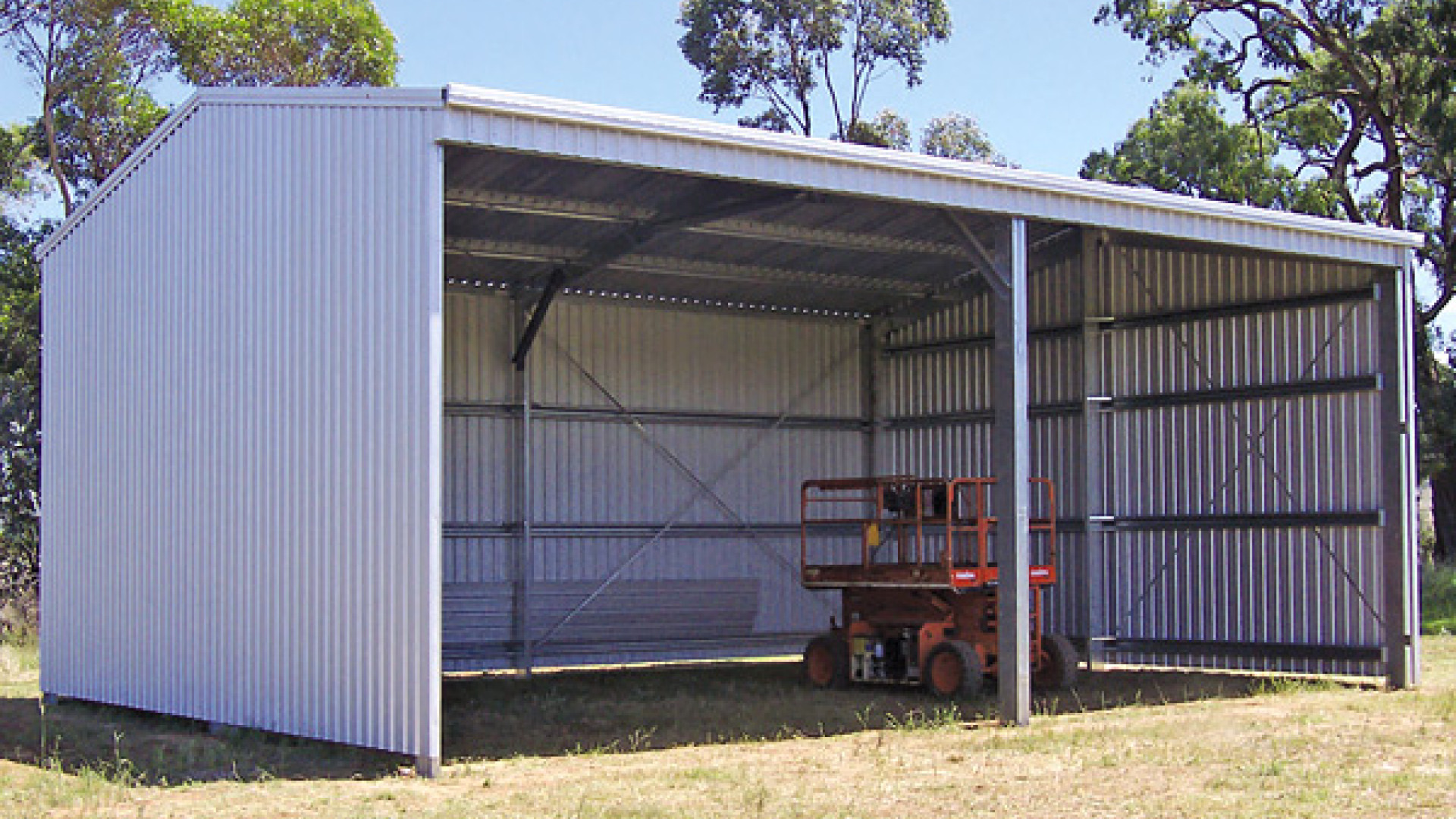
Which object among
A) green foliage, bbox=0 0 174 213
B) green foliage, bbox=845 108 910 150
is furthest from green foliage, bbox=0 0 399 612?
green foliage, bbox=845 108 910 150

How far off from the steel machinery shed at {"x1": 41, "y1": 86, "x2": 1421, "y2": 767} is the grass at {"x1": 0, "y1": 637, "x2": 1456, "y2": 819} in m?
0.65

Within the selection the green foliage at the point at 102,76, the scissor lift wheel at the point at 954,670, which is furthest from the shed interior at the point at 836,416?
the green foliage at the point at 102,76

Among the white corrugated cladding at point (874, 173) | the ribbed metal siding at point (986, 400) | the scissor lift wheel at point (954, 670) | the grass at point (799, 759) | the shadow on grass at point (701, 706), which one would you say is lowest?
the shadow on grass at point (701, 706)

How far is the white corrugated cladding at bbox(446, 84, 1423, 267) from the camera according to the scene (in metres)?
12.0

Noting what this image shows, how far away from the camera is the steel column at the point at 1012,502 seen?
14672 mm

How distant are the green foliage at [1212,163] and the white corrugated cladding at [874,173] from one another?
17085mm

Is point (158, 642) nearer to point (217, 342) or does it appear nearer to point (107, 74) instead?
point (217, 342)

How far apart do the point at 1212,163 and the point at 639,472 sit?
18.1 metres

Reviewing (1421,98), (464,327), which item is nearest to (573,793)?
(464,327)

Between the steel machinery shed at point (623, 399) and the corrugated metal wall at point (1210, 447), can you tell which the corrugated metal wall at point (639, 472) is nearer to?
the steel machinery shed at point (623, 399)

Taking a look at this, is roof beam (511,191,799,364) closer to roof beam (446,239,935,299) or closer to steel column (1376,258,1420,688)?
roof beam (446,239,935,299)

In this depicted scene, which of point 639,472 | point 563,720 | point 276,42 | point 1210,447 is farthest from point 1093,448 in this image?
point 276,42

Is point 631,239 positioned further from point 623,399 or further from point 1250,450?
point 1250,450

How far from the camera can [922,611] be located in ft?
59.1
